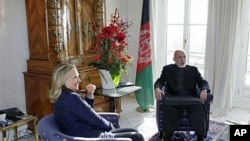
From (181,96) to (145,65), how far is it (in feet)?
3.83

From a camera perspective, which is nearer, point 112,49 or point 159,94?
point 112,49

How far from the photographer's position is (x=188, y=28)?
4.60 meters

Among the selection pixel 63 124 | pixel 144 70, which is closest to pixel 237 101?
pixel 144 70

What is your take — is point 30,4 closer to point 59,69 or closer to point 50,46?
point 50,46

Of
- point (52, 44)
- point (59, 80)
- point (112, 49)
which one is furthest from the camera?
point (52, 44)

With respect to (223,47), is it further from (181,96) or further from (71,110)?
(71,110)

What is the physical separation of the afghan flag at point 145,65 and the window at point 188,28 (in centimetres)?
69

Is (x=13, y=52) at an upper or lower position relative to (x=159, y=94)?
upper

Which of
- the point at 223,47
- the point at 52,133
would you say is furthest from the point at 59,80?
the point at 223,47

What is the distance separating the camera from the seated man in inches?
117

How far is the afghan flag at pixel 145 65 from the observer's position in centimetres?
430

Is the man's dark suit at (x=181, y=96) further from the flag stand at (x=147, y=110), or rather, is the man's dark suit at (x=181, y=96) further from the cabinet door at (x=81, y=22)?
the cabinet door at (x=81, y=22)

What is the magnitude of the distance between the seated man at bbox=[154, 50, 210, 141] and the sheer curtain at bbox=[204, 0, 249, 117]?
0.87m

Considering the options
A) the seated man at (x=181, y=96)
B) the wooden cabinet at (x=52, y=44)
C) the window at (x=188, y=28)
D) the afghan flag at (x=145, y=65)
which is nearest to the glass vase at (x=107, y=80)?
the wooden cabinet at (x=52, y=44)
